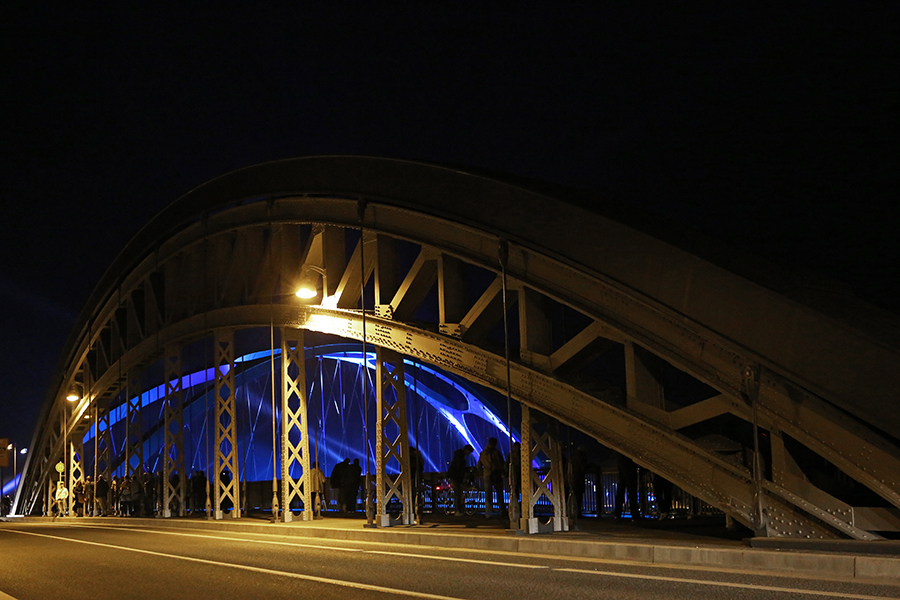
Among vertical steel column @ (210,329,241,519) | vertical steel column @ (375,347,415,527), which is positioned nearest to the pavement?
vertical steel column @ (375,347,415,527)

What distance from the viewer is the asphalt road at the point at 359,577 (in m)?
8.95

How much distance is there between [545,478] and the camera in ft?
54.0

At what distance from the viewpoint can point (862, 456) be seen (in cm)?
1231

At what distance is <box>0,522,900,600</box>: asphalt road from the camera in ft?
29.4

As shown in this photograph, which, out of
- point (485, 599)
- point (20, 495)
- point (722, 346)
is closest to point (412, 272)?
point (722, 346)

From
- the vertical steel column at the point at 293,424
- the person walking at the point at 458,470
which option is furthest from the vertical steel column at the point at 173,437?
the person walking at the point at 458,470

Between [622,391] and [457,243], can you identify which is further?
[457,243]

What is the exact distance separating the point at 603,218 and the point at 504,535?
18.4 feet

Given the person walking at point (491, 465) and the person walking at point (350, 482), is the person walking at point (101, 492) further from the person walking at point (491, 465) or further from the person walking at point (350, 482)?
the person walking at point (491, 465)

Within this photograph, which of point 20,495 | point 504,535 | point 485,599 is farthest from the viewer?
point 20,495

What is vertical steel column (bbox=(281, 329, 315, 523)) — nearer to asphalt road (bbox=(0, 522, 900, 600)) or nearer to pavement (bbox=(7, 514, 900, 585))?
pavement (bbox=(7, 514, 900, 585))

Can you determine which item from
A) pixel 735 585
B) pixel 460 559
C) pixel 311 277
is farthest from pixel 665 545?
pixel 311 277

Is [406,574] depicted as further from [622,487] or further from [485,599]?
[622,487]

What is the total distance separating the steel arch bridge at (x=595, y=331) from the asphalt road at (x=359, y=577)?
3.12 m
